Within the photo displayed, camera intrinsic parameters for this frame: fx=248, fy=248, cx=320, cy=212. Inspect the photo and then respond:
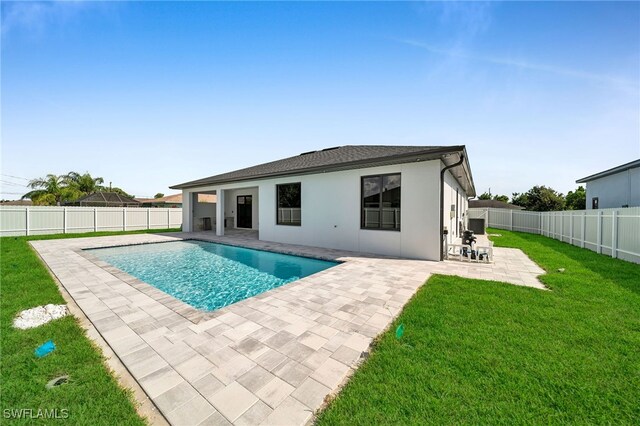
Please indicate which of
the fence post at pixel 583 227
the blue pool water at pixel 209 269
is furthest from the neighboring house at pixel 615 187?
the blue pool water at pixel 209 269

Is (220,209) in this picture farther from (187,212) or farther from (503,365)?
(503,365)

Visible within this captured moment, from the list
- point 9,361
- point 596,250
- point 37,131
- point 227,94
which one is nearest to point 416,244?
point 596,250

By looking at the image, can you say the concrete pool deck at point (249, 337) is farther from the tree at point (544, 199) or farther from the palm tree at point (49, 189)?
the tree at point (544, 199)

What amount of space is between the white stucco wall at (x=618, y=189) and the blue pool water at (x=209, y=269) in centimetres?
1582

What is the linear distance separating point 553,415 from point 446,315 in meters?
1.71

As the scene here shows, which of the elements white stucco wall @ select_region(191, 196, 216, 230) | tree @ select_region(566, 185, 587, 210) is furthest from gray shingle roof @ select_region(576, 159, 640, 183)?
white stucco wall @ select_region(191, 196, 216, 230)

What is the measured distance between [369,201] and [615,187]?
1553 centimetres

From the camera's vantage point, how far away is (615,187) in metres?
13.8

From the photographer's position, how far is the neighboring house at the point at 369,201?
24.5 ft

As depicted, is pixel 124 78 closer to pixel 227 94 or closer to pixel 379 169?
pixel 227 94

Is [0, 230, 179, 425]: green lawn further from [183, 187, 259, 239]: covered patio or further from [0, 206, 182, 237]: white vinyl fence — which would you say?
[0, 206, 182, 237]: white vinyl fence

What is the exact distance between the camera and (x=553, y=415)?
187 cm

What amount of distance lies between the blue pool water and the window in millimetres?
2042

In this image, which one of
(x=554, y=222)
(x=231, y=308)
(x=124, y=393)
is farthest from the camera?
(x=554, y=222)
